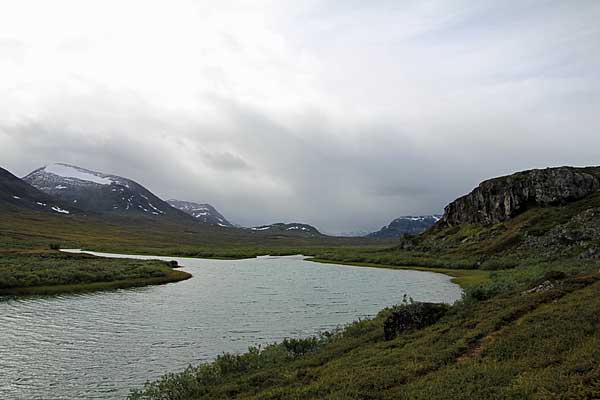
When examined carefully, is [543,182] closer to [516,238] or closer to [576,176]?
[576,176]

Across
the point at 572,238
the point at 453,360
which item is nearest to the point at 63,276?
the point at 453,360

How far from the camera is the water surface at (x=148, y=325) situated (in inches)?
1000

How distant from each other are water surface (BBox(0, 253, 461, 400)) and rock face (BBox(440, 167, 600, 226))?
74.7 meters

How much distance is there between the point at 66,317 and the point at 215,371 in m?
25.4

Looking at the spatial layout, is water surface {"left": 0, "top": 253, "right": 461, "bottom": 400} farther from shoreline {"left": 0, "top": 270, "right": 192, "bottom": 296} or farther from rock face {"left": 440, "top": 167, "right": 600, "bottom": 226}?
rock face {"left": 440, "top": 167, "right": 600, "bottom": 226}

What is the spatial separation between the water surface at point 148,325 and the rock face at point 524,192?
2942 inches

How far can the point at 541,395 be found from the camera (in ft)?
41.9

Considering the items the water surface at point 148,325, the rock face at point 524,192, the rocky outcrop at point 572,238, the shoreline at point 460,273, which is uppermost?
the rock face at point 524,192

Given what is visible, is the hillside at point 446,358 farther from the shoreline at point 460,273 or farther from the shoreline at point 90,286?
the shoreline at point 90,286

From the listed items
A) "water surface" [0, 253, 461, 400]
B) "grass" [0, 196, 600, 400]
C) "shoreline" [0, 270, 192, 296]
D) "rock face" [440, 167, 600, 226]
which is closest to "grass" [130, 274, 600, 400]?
"grass" [0, 196, 600, 400]

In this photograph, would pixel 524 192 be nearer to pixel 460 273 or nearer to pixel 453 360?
pixel 460 273

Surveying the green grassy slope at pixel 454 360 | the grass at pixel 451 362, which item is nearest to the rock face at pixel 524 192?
the green grassy slope at pixel 454 360

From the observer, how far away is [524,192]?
131 meters

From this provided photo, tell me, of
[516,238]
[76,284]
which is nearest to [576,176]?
[516,238]
